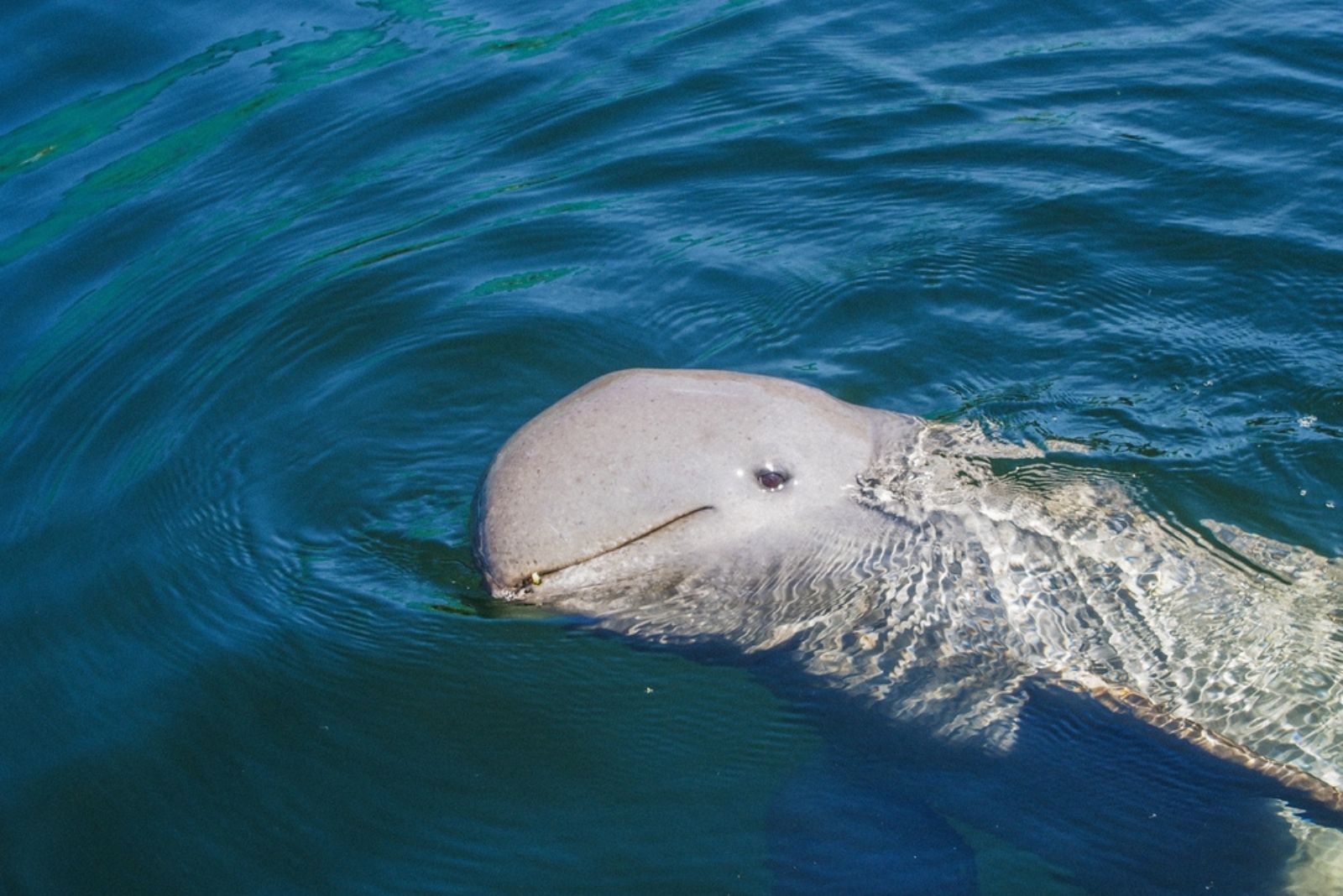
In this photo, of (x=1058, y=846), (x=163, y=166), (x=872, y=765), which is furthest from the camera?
(x=163, y=166)

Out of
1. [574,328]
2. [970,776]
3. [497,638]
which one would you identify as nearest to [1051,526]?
[970,776]

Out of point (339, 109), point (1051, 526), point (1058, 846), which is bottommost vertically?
point (1058, 846)

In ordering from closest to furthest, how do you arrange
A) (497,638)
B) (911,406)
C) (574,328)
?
1. (497,638)
2. (911,406)
3. (574,328)

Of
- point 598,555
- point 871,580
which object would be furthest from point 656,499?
point 871,580

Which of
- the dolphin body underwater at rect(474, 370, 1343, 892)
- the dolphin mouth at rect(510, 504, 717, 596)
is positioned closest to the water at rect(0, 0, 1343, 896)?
the dolphin body underwater at rect(474, 370, 1343, 892)

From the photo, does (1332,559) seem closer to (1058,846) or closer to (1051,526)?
(1051,526)

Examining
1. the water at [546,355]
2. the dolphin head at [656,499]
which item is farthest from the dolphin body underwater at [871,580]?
the water at [546,355]

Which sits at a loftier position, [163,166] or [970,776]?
[163,166]

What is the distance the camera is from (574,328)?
8305 mm

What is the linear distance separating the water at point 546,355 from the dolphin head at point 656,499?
462 mm

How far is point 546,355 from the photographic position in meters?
8.12

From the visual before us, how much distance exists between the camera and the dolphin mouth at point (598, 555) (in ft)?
17.7

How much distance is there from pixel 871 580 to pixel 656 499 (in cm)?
88

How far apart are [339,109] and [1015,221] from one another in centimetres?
579
